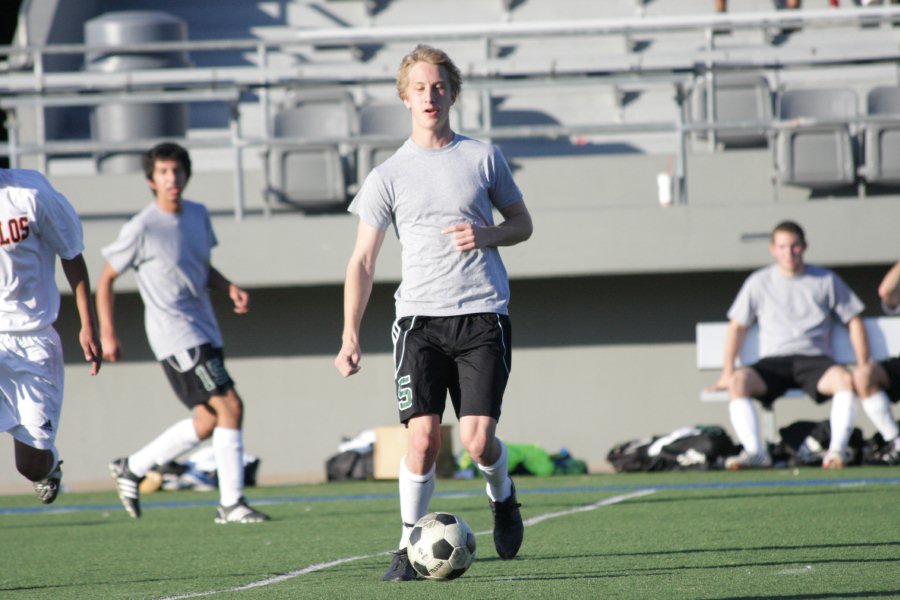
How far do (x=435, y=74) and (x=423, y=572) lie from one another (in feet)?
5.69

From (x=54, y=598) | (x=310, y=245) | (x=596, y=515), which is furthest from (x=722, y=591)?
(x=310, y=245)

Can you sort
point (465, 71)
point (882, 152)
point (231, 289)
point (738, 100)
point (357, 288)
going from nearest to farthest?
point (357, 288), point (231, 289), point (882, 152), point (738, 100), point (465, 71)

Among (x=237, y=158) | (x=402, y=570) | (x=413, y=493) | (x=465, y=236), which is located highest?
(x=237, y=158)

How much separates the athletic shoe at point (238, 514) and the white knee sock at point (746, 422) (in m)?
4.19

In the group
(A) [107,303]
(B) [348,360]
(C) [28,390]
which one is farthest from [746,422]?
(C) [28,390]

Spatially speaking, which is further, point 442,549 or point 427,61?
point 427,61

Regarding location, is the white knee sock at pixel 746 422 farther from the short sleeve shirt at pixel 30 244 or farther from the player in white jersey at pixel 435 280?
the short sleeve shirt at pixel 30 244

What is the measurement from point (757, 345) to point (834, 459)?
5.26 ft

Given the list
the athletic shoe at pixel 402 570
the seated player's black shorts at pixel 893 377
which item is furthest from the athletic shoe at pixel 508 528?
the seated player's black shorts at pixel 893 377

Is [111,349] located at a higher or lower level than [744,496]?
higher

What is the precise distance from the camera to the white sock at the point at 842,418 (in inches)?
403

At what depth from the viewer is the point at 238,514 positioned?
767 centimetres

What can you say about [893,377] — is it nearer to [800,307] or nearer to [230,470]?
[800,307]

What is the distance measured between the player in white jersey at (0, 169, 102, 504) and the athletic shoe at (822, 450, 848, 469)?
6628mm
